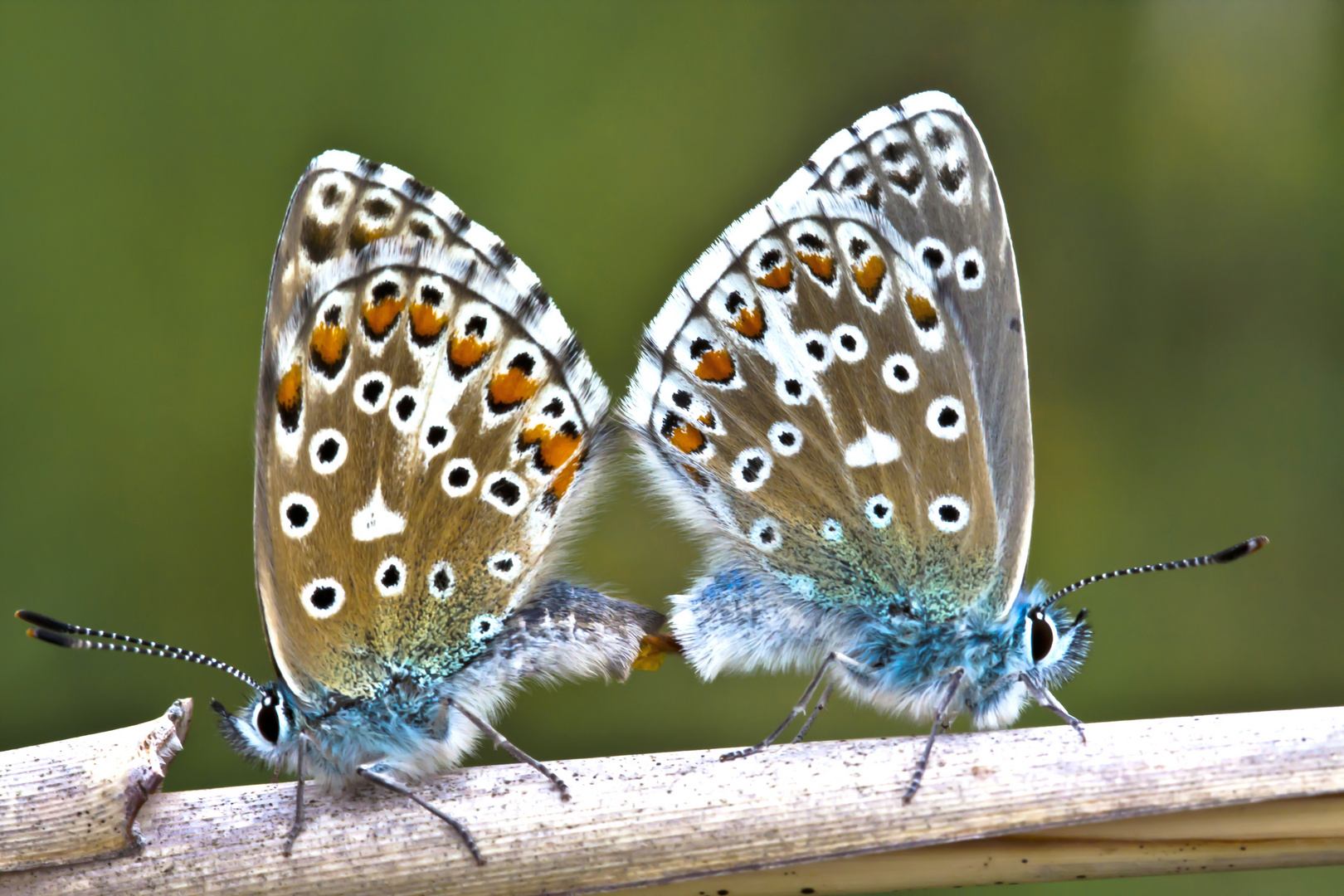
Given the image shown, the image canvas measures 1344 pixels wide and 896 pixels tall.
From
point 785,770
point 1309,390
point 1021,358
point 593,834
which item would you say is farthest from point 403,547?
point 1309,390

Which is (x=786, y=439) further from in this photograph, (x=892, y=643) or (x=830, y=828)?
(x=830, y=828)

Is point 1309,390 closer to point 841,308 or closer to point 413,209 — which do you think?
point 841,308

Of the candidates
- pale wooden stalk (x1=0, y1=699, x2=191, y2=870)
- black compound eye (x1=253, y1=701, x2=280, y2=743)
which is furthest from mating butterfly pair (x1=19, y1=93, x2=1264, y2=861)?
pale wooden stalk (x1=0, y1=699, x2=191, y2=870)

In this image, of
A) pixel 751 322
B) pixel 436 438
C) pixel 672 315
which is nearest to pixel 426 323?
pixel 436 438

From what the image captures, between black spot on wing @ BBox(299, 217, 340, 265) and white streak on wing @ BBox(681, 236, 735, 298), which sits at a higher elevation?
black spot on wing @ BBox(299, 217, 340, 265)

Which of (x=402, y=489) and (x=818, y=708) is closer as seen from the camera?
(x=402, y=489)

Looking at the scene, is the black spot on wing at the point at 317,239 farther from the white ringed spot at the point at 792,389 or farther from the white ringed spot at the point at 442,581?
the white ringed spot at the point at 792,389

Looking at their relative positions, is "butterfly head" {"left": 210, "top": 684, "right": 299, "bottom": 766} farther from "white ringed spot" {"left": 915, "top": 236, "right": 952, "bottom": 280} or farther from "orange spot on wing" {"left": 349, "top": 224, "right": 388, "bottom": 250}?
"white ringed spot" {"left": 915, "top": 236, "right": 952, "bottom": 280}
